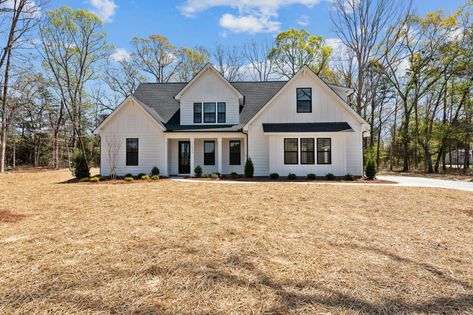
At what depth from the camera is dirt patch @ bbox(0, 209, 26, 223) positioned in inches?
242

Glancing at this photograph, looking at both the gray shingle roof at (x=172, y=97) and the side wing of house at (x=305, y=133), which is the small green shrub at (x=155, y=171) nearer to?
the gray shingle roof at (x=172, y=97)

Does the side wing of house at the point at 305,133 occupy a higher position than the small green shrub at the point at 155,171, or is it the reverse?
the side wing of house at the point at 305,133

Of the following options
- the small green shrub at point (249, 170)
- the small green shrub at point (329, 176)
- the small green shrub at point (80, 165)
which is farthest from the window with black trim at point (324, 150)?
the small green shrub at point (80, 165)

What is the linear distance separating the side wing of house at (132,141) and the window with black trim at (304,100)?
875 cm

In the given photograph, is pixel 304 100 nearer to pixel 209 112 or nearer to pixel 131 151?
pixel 209 112

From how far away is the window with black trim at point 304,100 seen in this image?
16344 millimetres

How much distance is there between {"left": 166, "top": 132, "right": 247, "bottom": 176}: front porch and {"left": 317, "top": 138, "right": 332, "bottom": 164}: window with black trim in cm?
486

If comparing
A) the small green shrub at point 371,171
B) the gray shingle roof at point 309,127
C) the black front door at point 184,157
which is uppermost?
the gray shingle roof at point 309,127

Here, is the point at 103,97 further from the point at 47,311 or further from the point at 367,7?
the point at 47,311

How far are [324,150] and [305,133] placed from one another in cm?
169

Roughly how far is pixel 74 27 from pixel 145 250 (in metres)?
33.7

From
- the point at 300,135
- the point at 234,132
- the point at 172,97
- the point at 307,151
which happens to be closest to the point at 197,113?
the point at 234,132

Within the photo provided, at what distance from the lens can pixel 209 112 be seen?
18047 millimetres

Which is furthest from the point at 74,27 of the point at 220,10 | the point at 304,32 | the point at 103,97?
the point at 304,32
